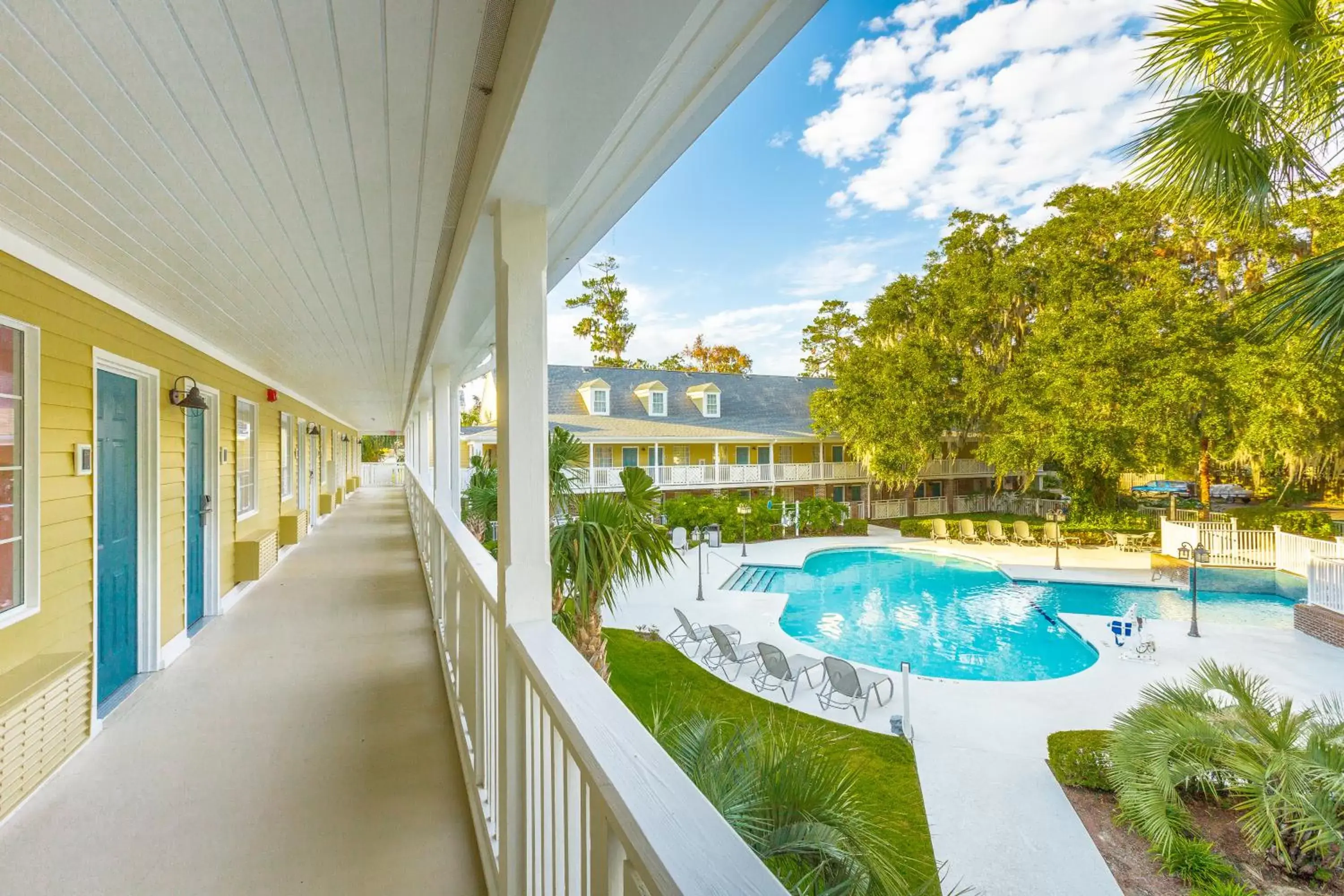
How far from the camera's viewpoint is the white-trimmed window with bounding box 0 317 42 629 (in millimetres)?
2594

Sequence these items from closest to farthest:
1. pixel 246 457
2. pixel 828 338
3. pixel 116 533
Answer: pixel 116 533 < pixel 246 457 < pixel 828 338

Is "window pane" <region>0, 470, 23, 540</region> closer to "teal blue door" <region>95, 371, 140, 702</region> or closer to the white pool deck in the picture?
"teal blue door" <region>95, 371, 140, 702</region>

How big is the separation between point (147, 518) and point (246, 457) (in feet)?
8.59

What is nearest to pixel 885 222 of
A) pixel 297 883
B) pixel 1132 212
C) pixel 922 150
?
pixel 922 150

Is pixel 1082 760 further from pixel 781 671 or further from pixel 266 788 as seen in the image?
pixel 266 788

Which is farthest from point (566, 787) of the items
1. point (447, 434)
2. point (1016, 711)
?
point (1016, 711)

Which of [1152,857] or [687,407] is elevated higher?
[687,407]

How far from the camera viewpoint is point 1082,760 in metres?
4.73

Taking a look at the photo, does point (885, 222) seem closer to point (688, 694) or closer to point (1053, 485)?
point (688, 694)

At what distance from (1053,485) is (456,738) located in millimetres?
25429

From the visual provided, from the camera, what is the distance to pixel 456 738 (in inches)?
118

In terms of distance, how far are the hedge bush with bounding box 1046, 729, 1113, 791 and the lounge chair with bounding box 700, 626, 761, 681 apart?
2875 millimetres

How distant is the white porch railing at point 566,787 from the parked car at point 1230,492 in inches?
1140

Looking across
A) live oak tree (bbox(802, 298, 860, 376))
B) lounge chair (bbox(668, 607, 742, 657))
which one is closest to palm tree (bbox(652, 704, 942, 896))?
lounge chair (bbox(668, 607, 742, 657))
